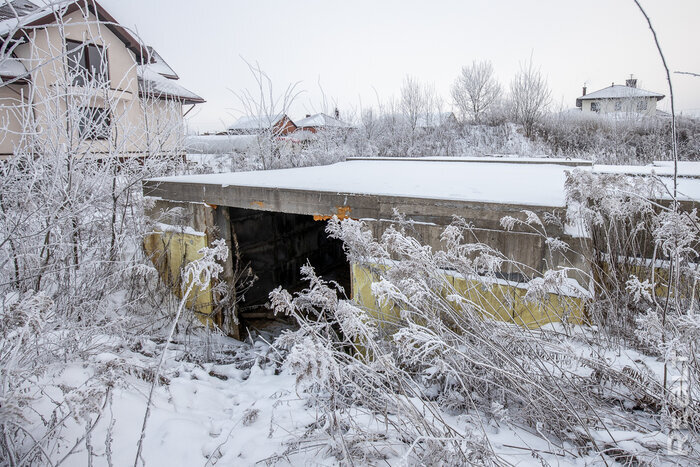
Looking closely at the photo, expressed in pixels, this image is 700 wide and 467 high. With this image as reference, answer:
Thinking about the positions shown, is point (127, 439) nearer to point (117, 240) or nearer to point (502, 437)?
point (502, 437)

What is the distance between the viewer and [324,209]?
4.35 meters

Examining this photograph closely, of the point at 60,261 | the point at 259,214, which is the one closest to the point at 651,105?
the point at 259,214

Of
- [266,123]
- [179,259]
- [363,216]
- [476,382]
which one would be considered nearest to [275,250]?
[179,259]

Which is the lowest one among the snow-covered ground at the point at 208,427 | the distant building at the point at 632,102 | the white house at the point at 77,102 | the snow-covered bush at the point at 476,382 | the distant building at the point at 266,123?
the snow-covered ground at the point at 208,427

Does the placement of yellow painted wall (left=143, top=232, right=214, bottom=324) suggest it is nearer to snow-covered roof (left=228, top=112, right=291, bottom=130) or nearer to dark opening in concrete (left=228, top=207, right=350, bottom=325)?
dark opening in concrete (left=228, top=207, right=350, bottom=325)

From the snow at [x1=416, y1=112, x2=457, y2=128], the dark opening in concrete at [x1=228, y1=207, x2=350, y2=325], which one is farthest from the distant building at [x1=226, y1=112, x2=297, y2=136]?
the snow at [x1=416, y1=112, x2=457, y2=128]

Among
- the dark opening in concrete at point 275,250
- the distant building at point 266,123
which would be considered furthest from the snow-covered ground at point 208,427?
the distant building at point 266,123

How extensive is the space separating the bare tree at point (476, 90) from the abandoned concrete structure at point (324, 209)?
1516 cm

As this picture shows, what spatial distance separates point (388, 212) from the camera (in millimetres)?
3941

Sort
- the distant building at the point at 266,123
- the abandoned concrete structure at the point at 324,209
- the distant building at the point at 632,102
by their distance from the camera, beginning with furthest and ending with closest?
1. the distant building at the point at 632,102
2. the distant building at the point at 266,123
3. the abandoned concrete structure at the point at 324,209

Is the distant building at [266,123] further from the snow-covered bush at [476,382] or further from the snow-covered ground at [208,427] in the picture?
the snow-covered bush at [476,382]

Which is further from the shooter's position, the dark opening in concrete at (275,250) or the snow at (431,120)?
the snow at (431,120)

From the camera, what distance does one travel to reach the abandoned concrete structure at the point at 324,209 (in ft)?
11.2

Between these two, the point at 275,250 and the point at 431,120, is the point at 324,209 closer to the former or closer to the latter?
the point at 275,250
